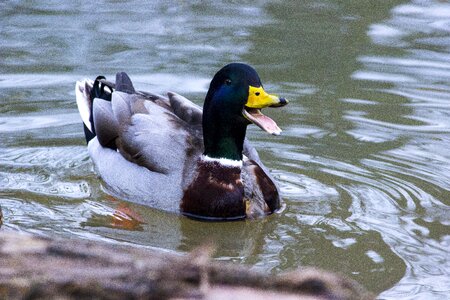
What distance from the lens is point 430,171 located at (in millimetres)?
8383

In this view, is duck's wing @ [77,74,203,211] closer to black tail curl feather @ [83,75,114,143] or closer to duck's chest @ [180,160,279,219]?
duck's chest @ [180,160,279,219]

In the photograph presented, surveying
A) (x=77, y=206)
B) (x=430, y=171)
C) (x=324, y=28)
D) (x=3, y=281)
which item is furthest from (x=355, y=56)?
(x=3, y=281)

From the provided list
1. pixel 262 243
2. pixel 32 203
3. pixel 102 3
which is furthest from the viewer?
pixel 102 3

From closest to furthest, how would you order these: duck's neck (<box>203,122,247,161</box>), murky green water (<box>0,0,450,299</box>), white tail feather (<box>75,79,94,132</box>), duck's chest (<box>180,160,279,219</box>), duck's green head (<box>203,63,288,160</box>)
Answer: murky green water (<box>0,0,450,299</box>), duck's green head (<box>203,63,288,160</box>), duck's chest (<box>180,160,279,219</box>), duck's neck (<box>203,122,247,161</box>), white tail feather (<box>75,79,94,132</box>)

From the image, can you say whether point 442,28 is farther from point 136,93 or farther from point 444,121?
point 136,93

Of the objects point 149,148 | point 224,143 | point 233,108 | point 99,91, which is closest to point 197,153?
point 224,143

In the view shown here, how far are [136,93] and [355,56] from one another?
3710 millimetres

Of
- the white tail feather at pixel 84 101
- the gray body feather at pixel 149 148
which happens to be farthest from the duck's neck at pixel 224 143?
the white tail feather at pixel 84 101

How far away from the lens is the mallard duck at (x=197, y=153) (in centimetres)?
764

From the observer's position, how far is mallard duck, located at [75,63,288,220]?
25.1 feet

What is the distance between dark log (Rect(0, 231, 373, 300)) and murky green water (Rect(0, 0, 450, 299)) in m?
3.85

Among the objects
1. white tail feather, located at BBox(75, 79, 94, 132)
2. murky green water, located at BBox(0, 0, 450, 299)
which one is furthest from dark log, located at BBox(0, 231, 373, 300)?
white tail feather, located at BBox(75, 79, 94, 132)

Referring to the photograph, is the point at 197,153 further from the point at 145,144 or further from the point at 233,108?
the point at 233,108

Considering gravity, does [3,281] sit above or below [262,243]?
above
